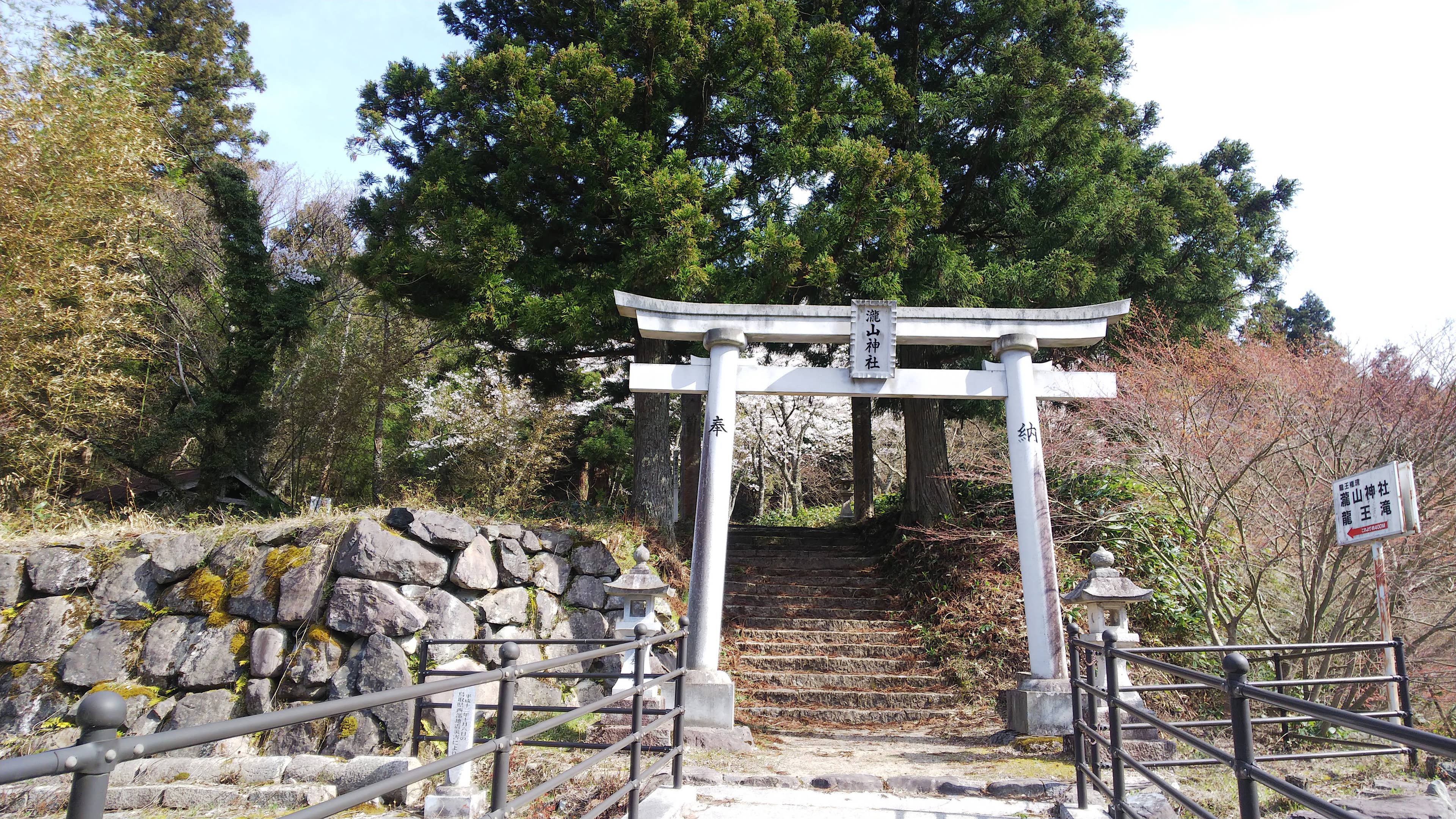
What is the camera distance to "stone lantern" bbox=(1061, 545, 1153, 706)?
600 centimetres

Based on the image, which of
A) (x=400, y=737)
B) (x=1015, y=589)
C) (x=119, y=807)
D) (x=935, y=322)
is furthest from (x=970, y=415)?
(x=119, y=807)

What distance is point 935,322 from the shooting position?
7328 millimetres

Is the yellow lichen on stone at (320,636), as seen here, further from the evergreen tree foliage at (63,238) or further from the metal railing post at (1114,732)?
the metal railing post at (1114,732)

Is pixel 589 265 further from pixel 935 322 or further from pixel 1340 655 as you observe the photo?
pixel 1340 655

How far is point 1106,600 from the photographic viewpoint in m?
6.01

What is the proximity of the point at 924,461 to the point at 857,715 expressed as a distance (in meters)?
4.07

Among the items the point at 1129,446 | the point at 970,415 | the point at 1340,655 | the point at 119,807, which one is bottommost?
the point at 119,807

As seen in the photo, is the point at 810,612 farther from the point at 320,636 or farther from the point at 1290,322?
the point at 1290,322

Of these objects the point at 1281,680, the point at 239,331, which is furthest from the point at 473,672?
the point at 239,331

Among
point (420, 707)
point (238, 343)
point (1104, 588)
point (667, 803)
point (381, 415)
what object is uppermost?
point (238, 343)

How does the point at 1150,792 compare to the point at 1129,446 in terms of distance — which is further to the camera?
the point at 1129,446

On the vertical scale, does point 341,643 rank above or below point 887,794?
above

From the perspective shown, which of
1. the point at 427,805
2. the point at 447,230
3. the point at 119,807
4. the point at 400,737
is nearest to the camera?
the point at 427,805

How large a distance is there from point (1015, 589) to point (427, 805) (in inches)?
261
